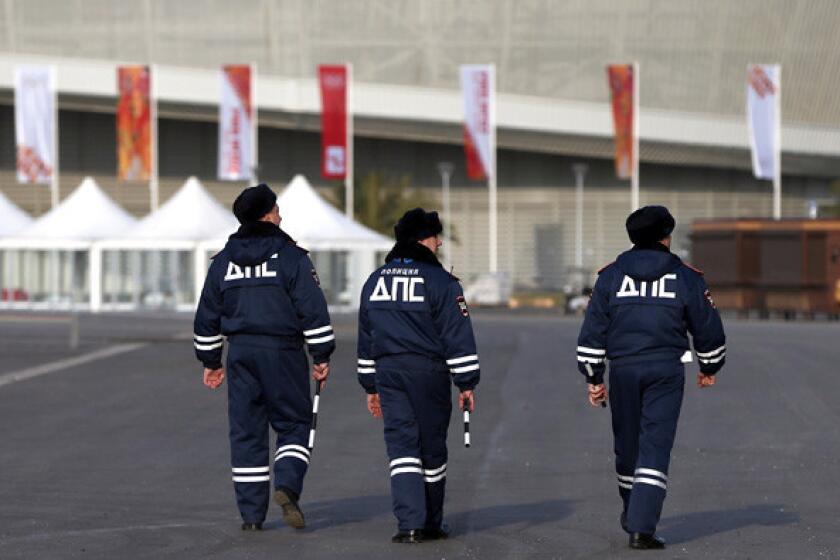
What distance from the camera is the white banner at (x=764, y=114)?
2509 inches

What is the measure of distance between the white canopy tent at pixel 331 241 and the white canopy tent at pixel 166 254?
902mm

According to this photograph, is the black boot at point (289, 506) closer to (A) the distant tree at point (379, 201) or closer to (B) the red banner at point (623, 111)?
(B) the red banner at point (623, 111)

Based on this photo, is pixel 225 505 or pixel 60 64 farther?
pixel 60 64

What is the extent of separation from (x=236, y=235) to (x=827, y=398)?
1231 centimetres

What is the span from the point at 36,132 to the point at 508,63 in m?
23.8

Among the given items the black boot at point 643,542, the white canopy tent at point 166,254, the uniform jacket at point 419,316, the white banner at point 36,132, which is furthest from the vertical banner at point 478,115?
the black boot at point 643,542

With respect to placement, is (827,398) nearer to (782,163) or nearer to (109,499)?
(109,499)

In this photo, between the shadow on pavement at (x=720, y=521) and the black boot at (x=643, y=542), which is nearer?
the black boot at (x=643, y=542)

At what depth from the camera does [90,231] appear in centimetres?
5762

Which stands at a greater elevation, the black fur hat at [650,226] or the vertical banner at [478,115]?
the vertical banner at [478,115]

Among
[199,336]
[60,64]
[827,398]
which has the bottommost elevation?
[827,398]

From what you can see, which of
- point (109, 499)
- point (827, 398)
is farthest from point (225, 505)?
point (827, 398)

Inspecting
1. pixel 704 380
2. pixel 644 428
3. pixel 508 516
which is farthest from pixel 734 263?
pixel 644 428

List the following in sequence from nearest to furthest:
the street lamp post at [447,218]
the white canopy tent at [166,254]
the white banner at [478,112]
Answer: the white canopy tent at [166,254], the white banner at [478,112], the street lamp post at [447,218]
